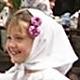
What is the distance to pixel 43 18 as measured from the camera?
6.82 ft

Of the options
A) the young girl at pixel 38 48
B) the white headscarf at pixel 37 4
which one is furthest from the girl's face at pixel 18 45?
the white headscarf at pixel 37 4

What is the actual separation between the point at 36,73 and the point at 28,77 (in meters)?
0.04

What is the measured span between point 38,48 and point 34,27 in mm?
126

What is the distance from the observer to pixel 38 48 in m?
2.00

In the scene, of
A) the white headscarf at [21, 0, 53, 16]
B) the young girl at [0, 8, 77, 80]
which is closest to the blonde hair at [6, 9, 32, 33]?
the young girl at [0, 8, 77, 80]

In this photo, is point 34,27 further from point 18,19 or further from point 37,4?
point 37,4

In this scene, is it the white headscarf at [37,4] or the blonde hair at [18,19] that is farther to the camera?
the white headscarf at [37,4]

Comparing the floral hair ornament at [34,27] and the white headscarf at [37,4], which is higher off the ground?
the floral hair ornament at [34,27]

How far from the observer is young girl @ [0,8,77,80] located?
2.01 m

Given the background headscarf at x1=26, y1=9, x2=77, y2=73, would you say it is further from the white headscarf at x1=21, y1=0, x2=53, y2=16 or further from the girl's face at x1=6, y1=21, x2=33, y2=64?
the white headscarf at x1=21, y1=0, x2=53, y2=16

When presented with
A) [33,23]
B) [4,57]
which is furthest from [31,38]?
[4,57]

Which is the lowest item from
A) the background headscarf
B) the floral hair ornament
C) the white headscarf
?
the white headscarf

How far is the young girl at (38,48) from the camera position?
2.01 m

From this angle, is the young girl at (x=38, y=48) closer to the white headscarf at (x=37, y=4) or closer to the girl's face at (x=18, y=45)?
the girl's face at (x=18, y=45)
